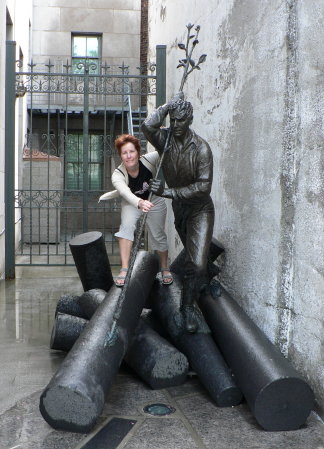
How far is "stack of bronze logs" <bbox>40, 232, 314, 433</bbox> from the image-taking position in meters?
3.68

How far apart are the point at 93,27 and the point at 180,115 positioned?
13.6 metres

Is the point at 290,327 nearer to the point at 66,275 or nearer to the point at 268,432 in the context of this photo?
the point at 268,432

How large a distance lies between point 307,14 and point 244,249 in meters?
2.15

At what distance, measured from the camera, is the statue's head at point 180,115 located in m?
4.71

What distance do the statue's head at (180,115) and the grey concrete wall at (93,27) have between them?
1294 cm

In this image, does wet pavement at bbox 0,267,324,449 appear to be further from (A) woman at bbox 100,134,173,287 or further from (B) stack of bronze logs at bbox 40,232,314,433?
(A) woman at bbox 100,134,173,287

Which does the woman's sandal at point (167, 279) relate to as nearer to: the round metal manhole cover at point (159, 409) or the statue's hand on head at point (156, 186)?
the statue's hand on head at point (156, 186)

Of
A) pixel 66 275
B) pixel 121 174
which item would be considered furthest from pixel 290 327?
pixel 66 275

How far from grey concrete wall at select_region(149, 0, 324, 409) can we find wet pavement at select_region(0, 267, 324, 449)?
0.55 meters

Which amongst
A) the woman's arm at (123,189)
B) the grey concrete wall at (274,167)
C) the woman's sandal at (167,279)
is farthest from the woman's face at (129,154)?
the woman's sandal at (167,279)

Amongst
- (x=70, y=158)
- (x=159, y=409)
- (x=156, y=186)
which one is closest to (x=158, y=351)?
Answer: (x=159, y=409)

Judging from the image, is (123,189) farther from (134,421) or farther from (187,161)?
(134,421)

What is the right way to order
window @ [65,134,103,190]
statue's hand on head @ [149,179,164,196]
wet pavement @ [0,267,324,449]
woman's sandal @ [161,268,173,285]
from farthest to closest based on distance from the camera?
1. window @ [65,134,103,190]
2. woman's sandal @ [161,268,173,285]
3. statue's hand on head @ [149,179,164,196]
4. wet pavement @ [0,267,324,449]

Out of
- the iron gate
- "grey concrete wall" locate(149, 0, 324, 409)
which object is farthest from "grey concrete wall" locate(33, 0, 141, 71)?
"grey concrete wall" locate(149, 0, 324, 409)
